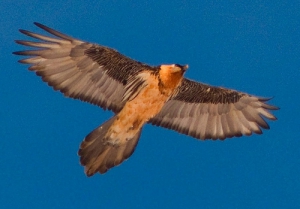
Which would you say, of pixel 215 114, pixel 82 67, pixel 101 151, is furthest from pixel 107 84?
pixel 215 114

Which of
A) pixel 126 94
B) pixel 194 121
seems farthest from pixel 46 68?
pixel 194 121

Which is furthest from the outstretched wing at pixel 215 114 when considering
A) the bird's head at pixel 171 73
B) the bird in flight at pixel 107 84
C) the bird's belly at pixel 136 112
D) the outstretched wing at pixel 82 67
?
the bird's head at pixel 171 73

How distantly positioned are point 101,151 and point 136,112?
85 cm

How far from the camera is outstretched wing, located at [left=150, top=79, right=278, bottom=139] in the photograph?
50.6 feet

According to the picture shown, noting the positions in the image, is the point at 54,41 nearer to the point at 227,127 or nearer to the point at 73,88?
the point at 73,88

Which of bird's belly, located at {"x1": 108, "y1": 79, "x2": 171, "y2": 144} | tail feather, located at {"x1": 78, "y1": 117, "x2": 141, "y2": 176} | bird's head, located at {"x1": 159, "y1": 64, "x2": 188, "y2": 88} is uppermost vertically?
bird's head, located at {"x1": 159, "y1": 64, "x2": 188, "y2": 88}

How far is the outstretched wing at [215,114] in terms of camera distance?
50.6ft

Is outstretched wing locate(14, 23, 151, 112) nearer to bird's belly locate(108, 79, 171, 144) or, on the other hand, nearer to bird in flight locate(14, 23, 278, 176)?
bird in flight locate(14, 23, 278, 176)

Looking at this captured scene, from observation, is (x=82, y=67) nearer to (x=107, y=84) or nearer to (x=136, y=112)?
(x=107, y=84)

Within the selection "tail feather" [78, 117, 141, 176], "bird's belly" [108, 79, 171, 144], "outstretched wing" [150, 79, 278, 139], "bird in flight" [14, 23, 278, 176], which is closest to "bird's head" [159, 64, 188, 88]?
"bird in flight" [14, 23, 278, 176]

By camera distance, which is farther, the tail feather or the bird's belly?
the bird's belly

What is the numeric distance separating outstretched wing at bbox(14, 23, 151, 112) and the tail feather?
0.50 metres

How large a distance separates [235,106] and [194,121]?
78 cm

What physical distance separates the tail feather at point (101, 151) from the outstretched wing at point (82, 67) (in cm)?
50
